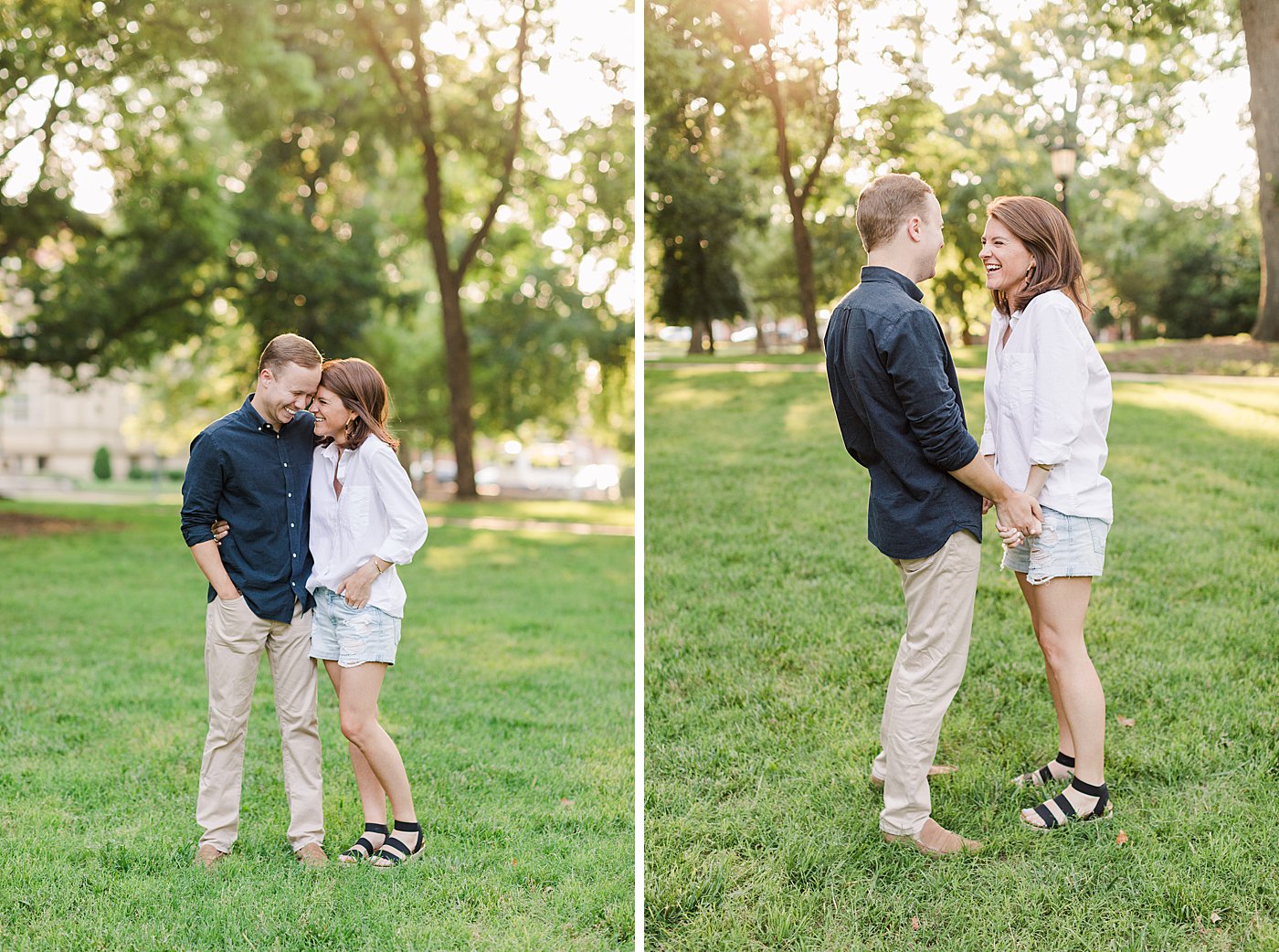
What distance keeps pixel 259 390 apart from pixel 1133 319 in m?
5.48

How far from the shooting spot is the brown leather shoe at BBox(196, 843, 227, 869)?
3150 mm

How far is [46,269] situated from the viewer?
14.9m

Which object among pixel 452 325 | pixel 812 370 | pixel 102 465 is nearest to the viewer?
pixel 812 370

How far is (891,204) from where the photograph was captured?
2887 mm

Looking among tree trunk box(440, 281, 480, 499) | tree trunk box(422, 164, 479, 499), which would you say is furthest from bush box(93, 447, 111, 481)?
tree trunk box(440, 281, 480, 499)

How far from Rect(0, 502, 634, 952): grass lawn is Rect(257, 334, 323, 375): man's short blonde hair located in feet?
5.09

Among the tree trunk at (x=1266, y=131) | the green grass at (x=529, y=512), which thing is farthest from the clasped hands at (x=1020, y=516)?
the green grass at (x=529, y=512)

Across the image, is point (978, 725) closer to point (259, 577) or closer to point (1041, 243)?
point (1041, 243)

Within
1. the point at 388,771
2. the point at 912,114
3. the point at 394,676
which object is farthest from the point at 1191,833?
the point at 912,114

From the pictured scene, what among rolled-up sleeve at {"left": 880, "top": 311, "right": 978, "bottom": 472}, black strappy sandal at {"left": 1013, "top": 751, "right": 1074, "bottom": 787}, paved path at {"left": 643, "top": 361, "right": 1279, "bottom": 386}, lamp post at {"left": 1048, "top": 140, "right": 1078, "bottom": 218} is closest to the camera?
rolled-up sleeve at {"left": 880, "top": 311, "right": 978, "bottom": 472}

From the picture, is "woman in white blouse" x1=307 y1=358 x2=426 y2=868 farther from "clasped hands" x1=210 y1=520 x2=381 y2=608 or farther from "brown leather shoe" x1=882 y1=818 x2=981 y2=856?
"brown leather shoe" x1=882 y1=818 x2=981 y2=856

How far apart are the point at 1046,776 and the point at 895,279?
5.67 feet

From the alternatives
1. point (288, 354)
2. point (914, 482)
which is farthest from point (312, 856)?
point (914, 482)

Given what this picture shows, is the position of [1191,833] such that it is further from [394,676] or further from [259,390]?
[394,676]
